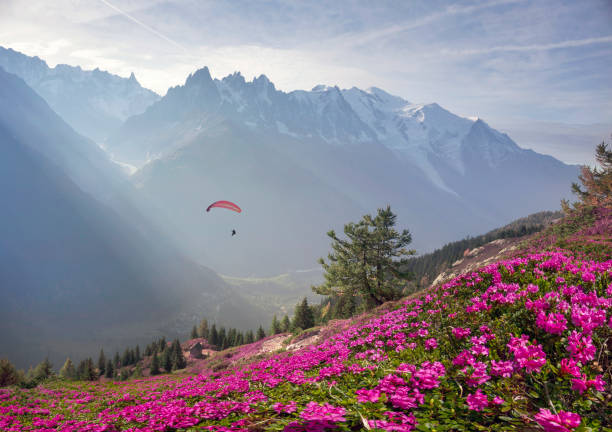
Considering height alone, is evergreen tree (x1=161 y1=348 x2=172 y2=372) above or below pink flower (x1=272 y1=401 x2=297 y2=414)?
below

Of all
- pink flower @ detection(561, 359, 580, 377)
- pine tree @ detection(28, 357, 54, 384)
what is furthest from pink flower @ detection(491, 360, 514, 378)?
pine tree @ detection(28, 357, 54, 384)

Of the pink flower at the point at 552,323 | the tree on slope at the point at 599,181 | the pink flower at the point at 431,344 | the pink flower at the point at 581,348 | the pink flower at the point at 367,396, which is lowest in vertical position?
the pink flower at the point at 431,344

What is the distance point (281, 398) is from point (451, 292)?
8.18 meters

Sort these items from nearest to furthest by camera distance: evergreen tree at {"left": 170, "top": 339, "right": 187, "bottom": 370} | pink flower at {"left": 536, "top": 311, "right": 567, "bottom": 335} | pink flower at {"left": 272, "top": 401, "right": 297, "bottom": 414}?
pink flower at {"left": 272, "top": 401, "right": 297, "bottom": 414}
pink flower at {"left": 536, "top": 311, "right": 567, "bottom": 335}
evergreen tree at {"left": 170, "top": 339, "right": 187, "bottom": 370}

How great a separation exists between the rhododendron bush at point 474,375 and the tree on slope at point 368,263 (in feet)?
68.6

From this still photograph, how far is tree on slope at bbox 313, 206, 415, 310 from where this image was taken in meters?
31.5

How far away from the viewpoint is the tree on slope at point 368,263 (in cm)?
3155

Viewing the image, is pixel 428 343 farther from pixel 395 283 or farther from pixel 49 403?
pixel 395 283

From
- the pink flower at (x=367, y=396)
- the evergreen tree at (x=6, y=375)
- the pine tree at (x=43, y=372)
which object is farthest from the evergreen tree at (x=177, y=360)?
the pink flower at (x=367, y=396)

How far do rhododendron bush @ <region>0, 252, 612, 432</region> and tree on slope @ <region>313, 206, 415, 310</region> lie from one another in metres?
20.9

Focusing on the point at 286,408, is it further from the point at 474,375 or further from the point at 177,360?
the point at 177,360

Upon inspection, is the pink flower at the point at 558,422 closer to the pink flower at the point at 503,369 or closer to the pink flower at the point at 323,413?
the pink flower at the point at 503,369

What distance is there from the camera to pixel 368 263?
32.8m

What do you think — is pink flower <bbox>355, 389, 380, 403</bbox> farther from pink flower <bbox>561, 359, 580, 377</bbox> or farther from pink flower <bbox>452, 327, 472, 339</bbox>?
pink flower <bbox>452, 327, 472, 339</bbox>
